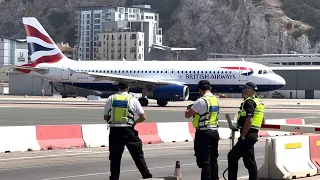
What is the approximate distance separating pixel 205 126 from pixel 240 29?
5552 inches

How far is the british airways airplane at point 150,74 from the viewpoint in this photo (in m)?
51.3

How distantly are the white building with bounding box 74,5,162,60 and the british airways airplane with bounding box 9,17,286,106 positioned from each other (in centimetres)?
11574

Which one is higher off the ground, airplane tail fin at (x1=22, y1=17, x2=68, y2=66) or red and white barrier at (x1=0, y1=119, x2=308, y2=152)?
airplane tail fin at (x1=22, y1=17, x2=68, y2=66)

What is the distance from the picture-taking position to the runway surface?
1484cm

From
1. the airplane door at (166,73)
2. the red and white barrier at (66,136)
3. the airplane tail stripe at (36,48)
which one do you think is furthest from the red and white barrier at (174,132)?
the airplane tail stripe at (36,48)

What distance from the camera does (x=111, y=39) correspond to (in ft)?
584

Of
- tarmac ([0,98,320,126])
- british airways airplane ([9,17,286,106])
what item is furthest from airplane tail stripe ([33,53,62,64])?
tarmac ([0,98,320,126])

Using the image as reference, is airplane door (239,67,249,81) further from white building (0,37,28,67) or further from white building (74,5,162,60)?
white building (74,5,162,60)

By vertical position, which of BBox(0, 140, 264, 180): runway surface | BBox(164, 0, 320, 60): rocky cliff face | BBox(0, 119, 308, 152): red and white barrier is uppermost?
BBox(164, 0, 320, 60): rocky cliff face

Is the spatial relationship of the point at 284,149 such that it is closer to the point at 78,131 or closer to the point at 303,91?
the point at 78,131

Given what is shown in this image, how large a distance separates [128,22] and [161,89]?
128674 mm

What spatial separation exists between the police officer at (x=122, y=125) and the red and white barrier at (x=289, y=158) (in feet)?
A: 11.0

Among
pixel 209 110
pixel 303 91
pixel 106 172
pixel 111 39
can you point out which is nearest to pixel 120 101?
pixel 209 110

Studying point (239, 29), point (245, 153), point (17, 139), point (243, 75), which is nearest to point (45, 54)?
point (243, 75)
